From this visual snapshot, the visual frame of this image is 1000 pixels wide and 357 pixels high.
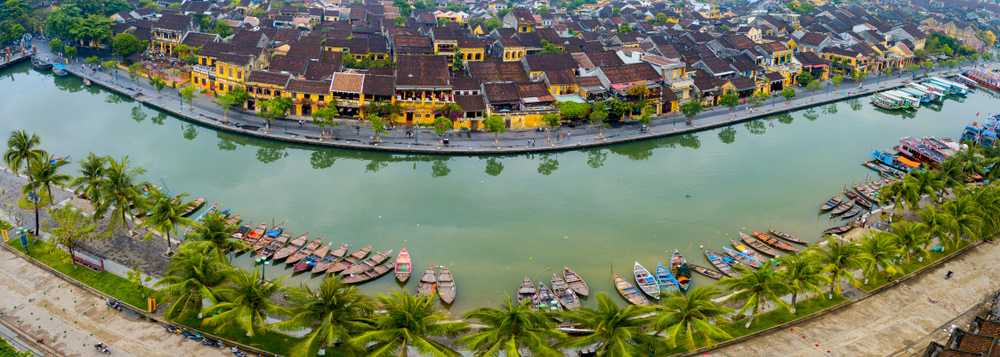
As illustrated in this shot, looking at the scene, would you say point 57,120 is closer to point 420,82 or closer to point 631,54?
point 420,82

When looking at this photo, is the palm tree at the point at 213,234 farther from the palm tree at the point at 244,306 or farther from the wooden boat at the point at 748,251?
the wooden boat at the point at 748,251

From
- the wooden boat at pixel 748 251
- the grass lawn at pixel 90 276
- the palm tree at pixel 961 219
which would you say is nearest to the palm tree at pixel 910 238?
the palm tree at pixel 961 219

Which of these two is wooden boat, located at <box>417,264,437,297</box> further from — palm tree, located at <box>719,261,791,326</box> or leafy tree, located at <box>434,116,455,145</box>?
leafy tree, located at <box>434,116,455,145</box>

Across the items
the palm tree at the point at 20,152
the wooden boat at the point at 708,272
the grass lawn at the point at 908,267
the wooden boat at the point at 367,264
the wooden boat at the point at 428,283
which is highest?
the palm tree at the point at 20,152

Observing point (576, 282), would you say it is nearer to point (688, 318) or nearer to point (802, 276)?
point (688, 318)

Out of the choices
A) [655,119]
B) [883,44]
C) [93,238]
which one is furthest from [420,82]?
[883,44]

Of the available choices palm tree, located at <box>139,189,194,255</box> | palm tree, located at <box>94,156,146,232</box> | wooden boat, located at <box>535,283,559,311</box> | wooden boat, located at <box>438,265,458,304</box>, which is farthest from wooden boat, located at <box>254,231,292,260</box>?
wooden boat, located at <box>535,283,559,311</box>
